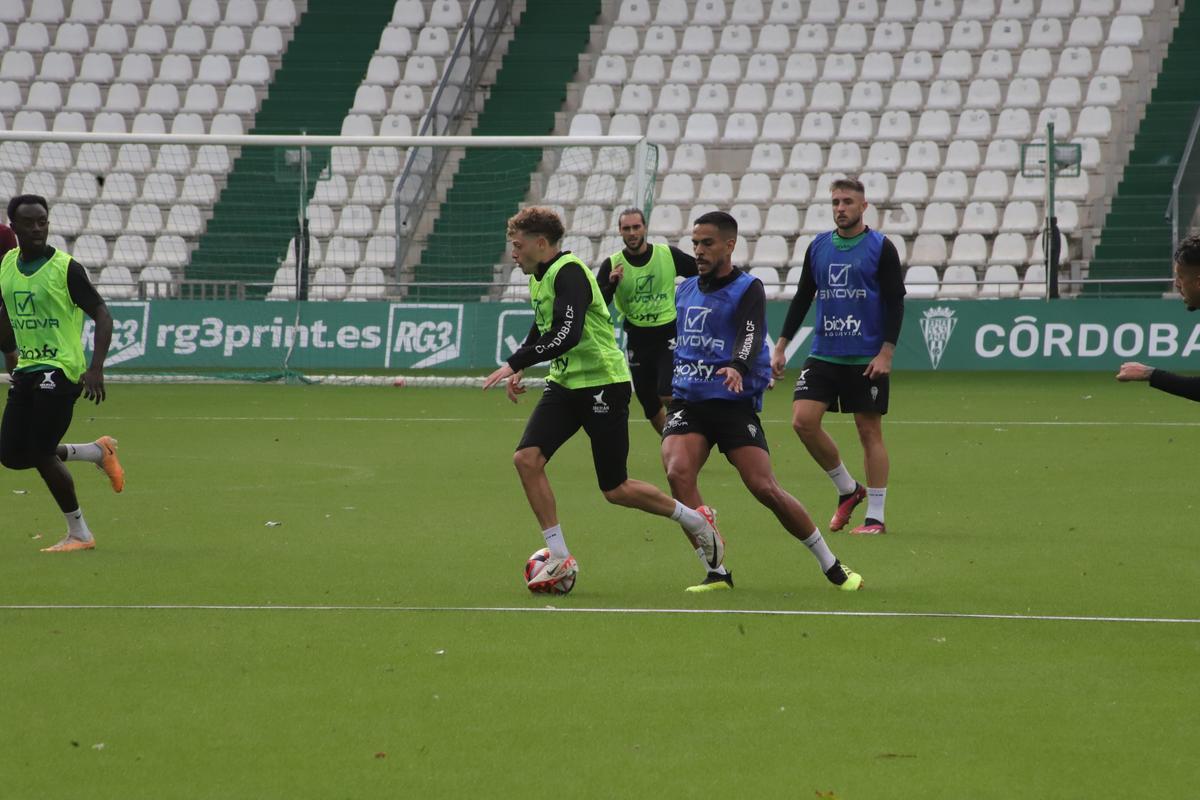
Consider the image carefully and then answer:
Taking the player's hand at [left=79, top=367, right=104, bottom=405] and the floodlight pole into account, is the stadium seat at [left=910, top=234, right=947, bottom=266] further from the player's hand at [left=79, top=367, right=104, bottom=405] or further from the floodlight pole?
the player's hand at [left=79, top=367, right=104, bottom=405]

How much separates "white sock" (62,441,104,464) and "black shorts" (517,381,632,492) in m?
3.41

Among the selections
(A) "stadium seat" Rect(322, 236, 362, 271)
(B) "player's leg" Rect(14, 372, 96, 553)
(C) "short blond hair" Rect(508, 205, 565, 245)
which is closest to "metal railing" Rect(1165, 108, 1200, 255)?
Answer: (A) "stadium seat" Rect(322, 236, 362, 271)

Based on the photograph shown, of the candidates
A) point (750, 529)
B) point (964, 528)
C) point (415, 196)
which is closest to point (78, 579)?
point (750, 529)

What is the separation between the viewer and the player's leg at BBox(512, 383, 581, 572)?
807cm

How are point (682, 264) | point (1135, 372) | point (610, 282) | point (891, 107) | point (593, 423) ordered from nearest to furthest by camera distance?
point (1135, 372)
point (593, 423)
point (610, 282)
point (682, 264)
point (891, 107)

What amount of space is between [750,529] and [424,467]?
4.31 metres

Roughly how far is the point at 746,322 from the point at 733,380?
1.30 feet

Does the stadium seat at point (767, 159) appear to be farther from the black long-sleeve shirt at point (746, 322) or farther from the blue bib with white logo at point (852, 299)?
the black long-sleeve shirt at point (746, 322)

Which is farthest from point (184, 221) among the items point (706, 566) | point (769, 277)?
point (706, 566)

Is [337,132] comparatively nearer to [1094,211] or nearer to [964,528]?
[1094,211]

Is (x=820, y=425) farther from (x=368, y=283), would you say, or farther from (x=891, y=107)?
(x=891, y=107)

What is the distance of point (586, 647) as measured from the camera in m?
6.77

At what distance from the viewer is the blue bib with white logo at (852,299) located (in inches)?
405

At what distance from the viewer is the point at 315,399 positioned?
2139 cm
